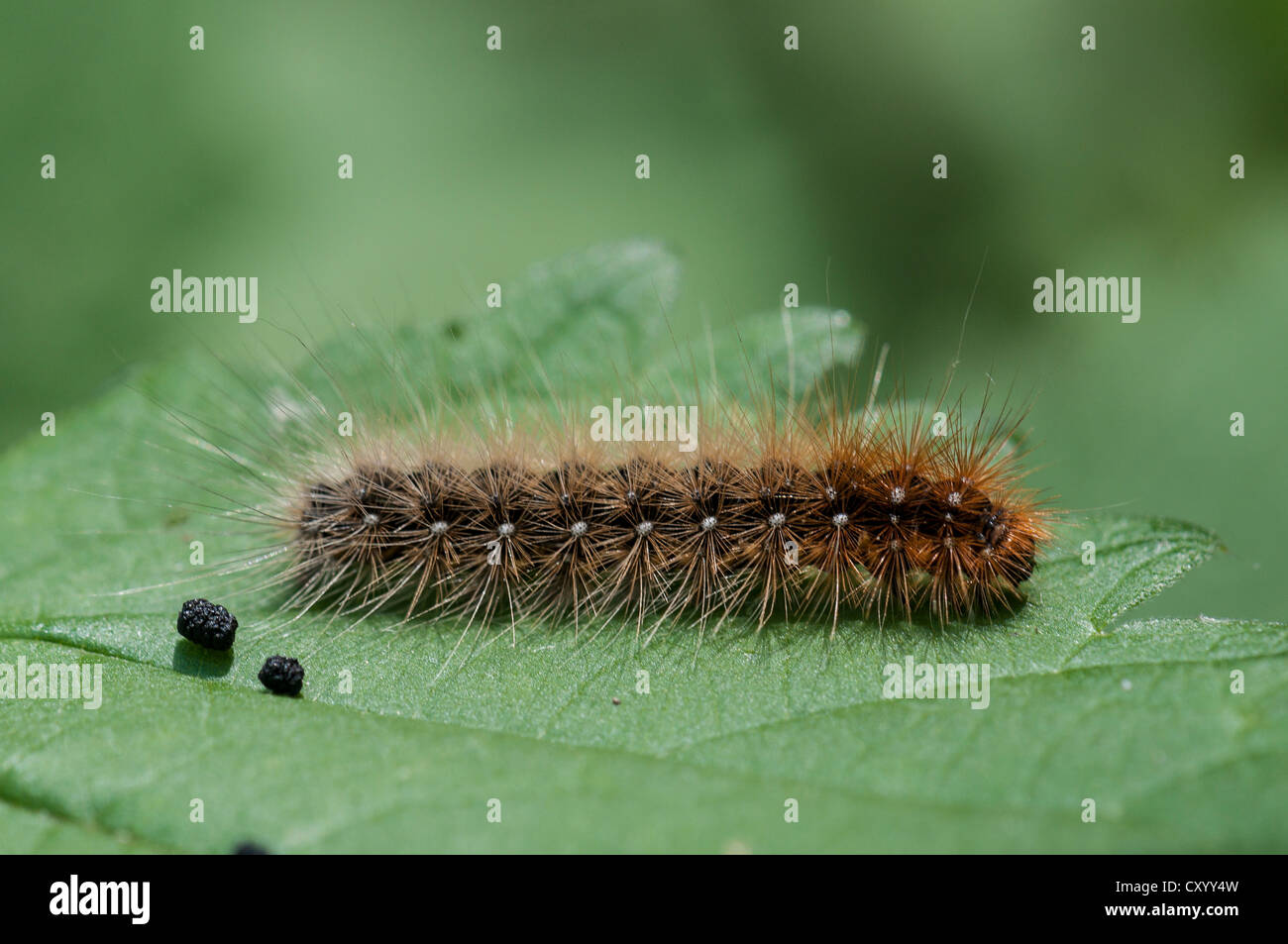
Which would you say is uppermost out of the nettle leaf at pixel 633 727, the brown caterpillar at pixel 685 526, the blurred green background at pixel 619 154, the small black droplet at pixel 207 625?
the blurred green background at pixel 619 154

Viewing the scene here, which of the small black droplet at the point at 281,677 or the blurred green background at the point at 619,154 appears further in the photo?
the blurred green background at the point at 619,154

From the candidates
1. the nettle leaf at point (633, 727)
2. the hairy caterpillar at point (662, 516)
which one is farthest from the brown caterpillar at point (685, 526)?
the nettle leaf at point (633, 727)

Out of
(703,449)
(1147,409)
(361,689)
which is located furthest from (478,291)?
(1147,409)

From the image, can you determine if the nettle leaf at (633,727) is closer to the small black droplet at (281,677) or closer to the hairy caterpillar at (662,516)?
the small black droplet at (281,677)

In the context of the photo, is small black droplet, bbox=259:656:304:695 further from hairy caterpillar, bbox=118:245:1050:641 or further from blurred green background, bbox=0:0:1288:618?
→ blurred green background, bbox=0:0:1288:618

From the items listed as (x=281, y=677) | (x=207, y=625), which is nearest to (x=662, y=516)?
(x=281, y=677)
